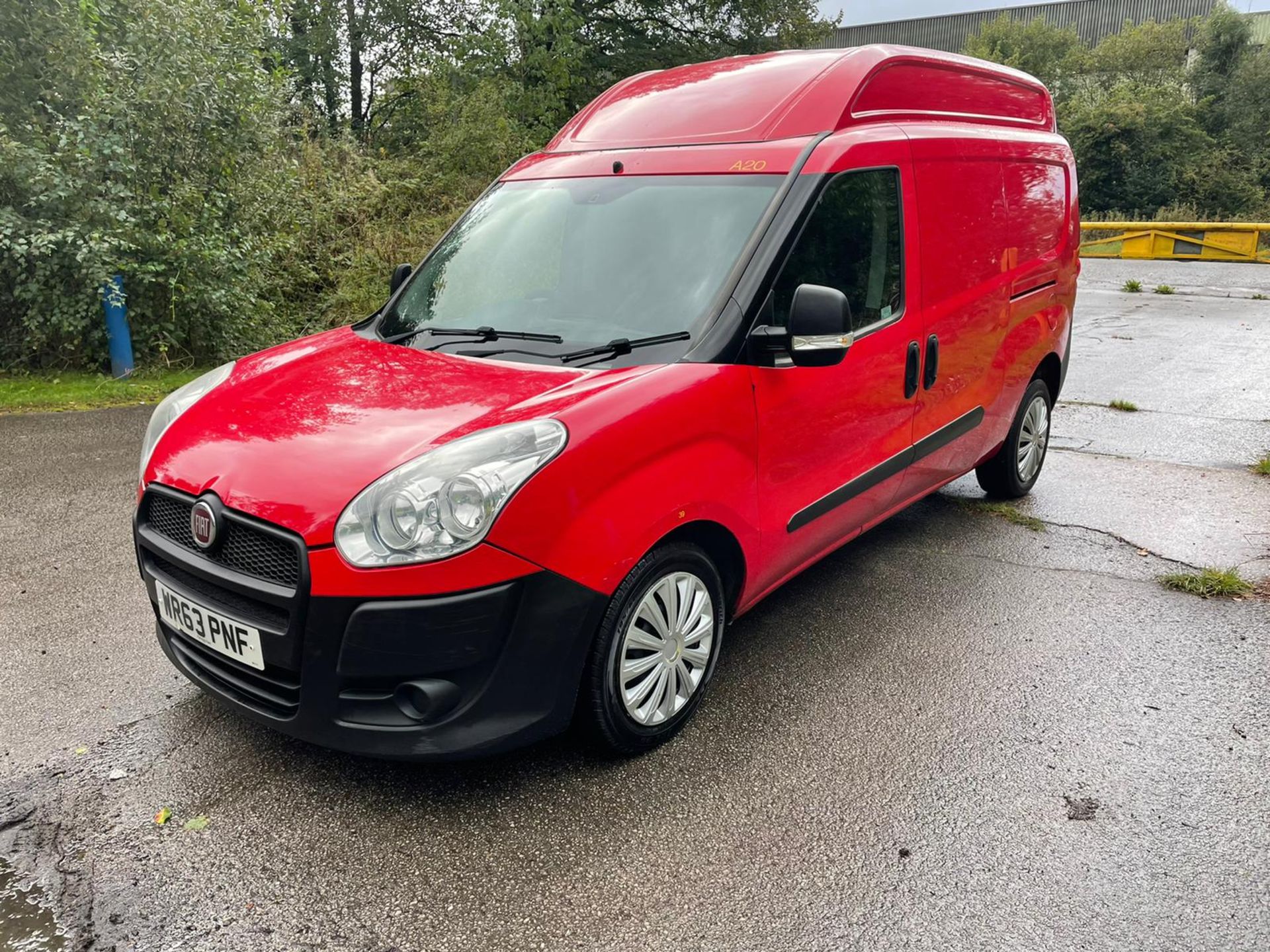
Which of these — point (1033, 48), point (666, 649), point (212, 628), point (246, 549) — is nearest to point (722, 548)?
point (666, 649)

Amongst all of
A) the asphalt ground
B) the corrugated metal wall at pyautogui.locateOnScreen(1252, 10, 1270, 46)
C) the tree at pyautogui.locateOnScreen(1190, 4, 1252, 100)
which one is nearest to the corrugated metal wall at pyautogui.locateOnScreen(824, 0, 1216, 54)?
the corrugated metal wall at pyautogui.locateOnScreen(1252, 10, 1270, 46)

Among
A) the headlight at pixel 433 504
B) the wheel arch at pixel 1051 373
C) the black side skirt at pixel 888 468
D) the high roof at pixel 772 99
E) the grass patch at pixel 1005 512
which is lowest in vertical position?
the grass patch at pixel 1005 512

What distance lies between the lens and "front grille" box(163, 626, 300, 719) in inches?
104

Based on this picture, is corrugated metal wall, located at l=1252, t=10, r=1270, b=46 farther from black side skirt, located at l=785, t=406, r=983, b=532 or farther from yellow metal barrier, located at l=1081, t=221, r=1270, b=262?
black side skirt, located at l=785, t=406, r=983, b=532

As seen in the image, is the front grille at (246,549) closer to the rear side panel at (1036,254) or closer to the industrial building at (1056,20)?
the rear side panel at (1036,254)

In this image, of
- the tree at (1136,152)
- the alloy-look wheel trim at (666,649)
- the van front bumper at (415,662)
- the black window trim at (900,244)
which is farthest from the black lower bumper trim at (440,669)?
the tree at (1136,152)

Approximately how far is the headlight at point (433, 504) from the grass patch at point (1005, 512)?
3560 mm

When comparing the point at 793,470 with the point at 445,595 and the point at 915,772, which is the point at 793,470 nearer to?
the point at 915,772

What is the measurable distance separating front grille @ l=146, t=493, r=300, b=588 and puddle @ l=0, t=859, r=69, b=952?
925mm

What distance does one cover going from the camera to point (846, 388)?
3574mm

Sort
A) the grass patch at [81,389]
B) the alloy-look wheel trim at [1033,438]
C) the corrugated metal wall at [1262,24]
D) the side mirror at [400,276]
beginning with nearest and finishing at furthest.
→ 1. the side mirror at [400,276]
2. the alloy-look wheel trim at [1033,438]
3. the grass patch at [81,389]
4. the corrugated metal wall at [1262,24]

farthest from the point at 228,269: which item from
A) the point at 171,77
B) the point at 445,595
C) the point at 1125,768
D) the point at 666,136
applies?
the point at 1125,768

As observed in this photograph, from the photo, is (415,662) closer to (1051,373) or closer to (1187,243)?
(1051,373)

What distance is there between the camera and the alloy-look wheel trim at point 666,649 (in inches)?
113
